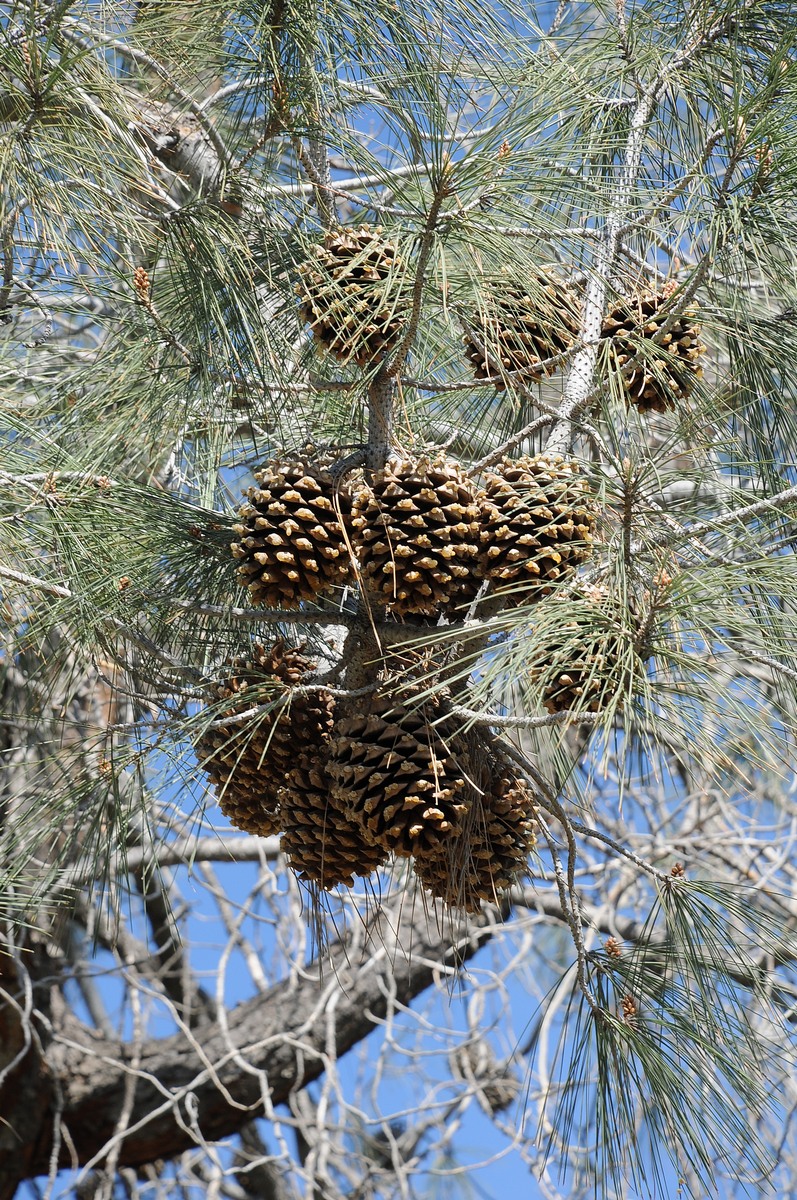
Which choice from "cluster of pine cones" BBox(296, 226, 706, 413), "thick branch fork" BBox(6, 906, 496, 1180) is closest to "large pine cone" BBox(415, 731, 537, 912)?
"cluster of pine cones" BBox(296, 226, 706, 413)

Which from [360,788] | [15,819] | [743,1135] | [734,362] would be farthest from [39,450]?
[743,1135]

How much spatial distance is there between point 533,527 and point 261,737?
39 cm

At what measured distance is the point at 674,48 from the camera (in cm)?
188

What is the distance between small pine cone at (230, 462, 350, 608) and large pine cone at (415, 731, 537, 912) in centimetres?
24

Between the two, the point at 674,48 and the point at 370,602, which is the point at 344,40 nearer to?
the point at 674,48

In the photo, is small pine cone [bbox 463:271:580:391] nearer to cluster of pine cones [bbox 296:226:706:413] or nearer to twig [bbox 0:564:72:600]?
cluster of pine cones [bbox 296:226:706:413]

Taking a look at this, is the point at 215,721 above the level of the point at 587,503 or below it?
below

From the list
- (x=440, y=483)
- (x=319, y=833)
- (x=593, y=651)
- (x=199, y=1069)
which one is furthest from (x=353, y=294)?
(x=199, y=1069)

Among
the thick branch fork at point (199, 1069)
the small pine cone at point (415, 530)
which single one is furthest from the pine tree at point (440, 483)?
the thick branch fork at point (199, 1069)

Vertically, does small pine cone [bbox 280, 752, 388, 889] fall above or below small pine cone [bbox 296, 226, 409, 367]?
below

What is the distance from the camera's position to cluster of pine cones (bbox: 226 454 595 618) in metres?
1.37

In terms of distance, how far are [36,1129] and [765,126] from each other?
2.85 metres

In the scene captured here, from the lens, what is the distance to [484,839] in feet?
4.87

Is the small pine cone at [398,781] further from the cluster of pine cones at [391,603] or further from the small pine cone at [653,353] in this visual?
the small pine cone at [653,353]
